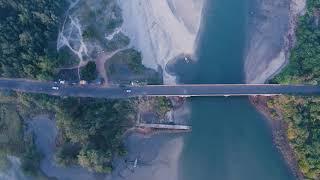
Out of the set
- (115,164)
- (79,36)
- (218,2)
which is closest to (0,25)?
(79,36)

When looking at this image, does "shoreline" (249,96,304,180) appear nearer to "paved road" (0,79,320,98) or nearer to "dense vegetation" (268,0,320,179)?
"dense vegetation" (268,0,320,179)

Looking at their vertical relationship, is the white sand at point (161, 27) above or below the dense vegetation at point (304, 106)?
above

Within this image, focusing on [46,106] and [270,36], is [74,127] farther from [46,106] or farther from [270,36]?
[270,36]

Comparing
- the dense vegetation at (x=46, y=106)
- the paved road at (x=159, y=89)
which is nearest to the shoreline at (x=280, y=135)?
the paved road at (x=159, y=89)

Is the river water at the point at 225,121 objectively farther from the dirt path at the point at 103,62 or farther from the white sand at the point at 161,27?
the dirt path at the point at 103,62

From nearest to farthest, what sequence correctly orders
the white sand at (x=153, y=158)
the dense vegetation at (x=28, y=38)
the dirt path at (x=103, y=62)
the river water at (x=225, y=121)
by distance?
the dense vegetation at (x=28, y=38), the white sand at (x=153, y=158), the river water at (x=225, y=121), the dirt path at (x=103, y=62)

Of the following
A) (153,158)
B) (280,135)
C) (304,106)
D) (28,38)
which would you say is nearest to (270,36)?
(304,106)

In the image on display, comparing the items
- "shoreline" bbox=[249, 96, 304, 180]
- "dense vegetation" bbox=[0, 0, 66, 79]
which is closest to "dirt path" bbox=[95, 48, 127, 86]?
→ "dense vegetation" bbox=[0, 0, 66, 79]
